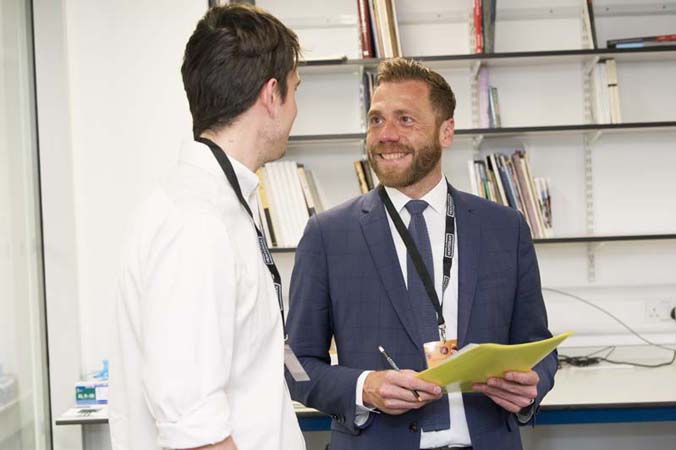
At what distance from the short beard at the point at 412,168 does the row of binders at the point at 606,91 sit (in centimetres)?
162

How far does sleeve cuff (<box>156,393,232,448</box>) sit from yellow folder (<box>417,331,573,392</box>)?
1.73 ft

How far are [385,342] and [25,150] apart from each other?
1.79 metres

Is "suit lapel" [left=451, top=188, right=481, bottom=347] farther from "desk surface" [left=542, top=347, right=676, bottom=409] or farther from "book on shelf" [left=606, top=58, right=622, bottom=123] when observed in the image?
"book on shelf" [left=606, top=58, right=622, bottom=123]

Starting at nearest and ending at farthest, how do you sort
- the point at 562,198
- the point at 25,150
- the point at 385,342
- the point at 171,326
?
the point at 171,326, the point at 385,342, the point at 25,150, the point at 562,198

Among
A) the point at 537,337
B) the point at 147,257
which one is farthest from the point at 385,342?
the point at 147,257

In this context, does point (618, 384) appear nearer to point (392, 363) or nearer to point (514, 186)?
point (514, 186)

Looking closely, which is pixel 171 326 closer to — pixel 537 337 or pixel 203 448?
pixel 203 448

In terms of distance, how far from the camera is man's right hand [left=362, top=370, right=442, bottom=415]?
5.01 ft

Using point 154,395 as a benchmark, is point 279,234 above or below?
above

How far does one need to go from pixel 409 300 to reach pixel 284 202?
1.57m

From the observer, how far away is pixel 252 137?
1234 mm

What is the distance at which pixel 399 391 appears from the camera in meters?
1.56

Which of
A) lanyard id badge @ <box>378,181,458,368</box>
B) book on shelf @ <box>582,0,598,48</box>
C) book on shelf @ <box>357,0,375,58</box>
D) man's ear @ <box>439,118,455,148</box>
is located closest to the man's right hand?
lanyard id badge @ <box>378,181,458,368</box>

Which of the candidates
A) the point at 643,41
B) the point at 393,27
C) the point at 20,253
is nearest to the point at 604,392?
the point at 643,41
